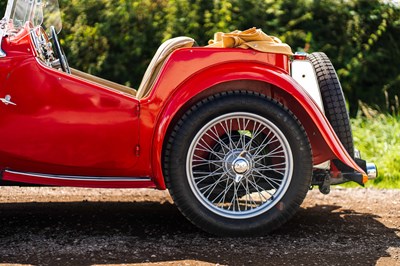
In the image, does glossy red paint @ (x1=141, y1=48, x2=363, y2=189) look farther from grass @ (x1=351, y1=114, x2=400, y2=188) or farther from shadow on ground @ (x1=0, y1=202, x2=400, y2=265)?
grass @ (x1=351, y1=114, x2=400, y2=188)

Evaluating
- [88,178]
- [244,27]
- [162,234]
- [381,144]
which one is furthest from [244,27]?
[88,178]

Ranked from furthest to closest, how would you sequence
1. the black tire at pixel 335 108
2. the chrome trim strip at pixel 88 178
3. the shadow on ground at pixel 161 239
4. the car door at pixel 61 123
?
→ the black tire at pixel 335 108 → the chrome trim strip at pixel 88 178 → the car door at pixel 61 123 → the shadow on ground at pixel 161 239

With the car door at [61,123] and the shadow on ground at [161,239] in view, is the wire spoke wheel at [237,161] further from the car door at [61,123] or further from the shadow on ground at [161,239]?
the car door at [61,123]

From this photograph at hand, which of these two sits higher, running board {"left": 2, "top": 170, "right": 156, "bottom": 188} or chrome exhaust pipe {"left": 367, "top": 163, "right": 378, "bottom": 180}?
chrome exhaust pipe {"left": 367, "top": 163, "right": 378, "bottom": 180}

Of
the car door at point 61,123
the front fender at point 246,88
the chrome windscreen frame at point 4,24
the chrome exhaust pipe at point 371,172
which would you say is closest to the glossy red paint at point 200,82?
the front fender at point 246,88

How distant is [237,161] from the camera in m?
4.62

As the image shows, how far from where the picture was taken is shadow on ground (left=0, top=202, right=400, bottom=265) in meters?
4.22

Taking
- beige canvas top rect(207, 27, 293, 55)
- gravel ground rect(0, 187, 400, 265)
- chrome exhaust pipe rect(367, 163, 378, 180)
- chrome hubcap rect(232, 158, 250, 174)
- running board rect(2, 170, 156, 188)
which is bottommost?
gravel ground rect(0, 187, 400, 265)

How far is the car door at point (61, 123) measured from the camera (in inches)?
175

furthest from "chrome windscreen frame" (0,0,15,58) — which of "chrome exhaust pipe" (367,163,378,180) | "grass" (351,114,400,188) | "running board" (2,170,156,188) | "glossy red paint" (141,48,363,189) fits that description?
"grass" (351,114,400,188)

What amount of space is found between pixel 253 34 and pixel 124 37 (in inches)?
171

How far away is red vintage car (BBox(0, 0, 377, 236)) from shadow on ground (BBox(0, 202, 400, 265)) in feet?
0.72

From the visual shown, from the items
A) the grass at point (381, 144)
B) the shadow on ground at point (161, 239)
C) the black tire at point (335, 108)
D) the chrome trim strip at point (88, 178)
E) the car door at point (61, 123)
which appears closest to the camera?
the shadow on ground at point (161, 239)

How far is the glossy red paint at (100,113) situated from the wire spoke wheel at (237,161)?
23cm
